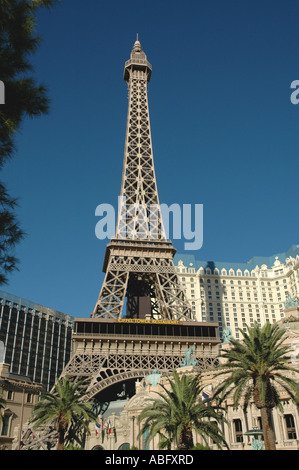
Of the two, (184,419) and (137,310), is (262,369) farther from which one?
(137,310)

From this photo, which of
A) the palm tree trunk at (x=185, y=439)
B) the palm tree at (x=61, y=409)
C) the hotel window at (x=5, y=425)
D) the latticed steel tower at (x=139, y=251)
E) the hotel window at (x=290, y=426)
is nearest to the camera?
the palm tree trunk at (x=185, y=439)

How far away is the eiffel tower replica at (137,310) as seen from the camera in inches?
2496

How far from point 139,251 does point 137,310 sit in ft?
39.1

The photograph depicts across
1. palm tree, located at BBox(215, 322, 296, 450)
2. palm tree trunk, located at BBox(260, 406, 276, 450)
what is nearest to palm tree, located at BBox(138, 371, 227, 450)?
A: palm tree, located at BBox(215, 322, 296, 450)

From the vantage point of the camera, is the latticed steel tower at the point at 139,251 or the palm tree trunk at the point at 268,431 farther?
the latticed steel tower at the point at 139,251

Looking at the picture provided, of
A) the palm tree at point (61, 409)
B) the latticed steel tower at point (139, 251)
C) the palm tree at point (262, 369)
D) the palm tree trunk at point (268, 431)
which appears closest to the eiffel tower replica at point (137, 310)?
the latticed steel tower at point (139, 251)

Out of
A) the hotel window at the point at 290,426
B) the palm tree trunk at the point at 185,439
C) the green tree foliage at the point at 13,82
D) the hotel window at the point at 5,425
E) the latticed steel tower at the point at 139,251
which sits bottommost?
the palm tree trunk at the point at 185,439

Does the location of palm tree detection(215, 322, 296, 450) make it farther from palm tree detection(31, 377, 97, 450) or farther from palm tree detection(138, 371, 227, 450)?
palm tree detection(31, 377, 97, 450)

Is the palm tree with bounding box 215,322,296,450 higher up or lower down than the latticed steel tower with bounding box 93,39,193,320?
lower down

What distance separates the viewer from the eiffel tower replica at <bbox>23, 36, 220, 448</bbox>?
208 feet

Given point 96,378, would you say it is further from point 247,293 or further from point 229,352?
point 247,293

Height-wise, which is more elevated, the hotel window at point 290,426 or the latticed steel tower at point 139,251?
the latticed steel tower at point 139,251

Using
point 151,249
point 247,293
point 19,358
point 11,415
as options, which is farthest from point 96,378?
point 247,293

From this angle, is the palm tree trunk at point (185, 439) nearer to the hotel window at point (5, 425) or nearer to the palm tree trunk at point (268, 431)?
the palm tree trunk at point (268, 431)
